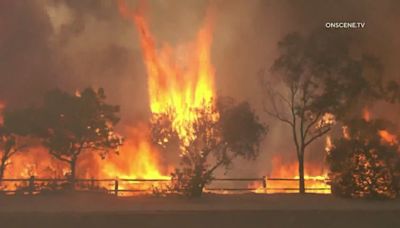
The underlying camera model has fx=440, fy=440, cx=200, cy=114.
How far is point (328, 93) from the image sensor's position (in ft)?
108

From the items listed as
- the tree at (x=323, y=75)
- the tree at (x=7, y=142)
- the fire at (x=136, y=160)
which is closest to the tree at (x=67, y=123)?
the tree at (x=7, y=142)

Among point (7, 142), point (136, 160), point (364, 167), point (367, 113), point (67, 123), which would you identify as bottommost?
point (364, 167)

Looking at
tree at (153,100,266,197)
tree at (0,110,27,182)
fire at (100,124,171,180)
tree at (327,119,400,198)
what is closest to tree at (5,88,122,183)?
tree at (0,110,27,182)

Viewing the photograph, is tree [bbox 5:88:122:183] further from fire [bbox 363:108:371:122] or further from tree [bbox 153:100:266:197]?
fire [bbox 363:108:371:122]

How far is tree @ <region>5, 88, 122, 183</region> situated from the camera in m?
34.4

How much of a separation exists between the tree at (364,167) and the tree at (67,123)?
1832 cm

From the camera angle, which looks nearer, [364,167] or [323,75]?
[364,167]

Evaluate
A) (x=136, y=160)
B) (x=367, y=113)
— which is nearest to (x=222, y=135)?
(x=367, y=113)

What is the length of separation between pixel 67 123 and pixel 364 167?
22059mm

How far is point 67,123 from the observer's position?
34.7 m

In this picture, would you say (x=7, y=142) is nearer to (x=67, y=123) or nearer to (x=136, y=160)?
(x=67, y=123)

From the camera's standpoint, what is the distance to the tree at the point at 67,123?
34.4 m

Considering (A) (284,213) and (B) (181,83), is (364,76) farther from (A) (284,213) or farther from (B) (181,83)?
(B) (181,83)

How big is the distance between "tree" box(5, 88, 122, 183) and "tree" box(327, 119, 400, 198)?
1832cm
